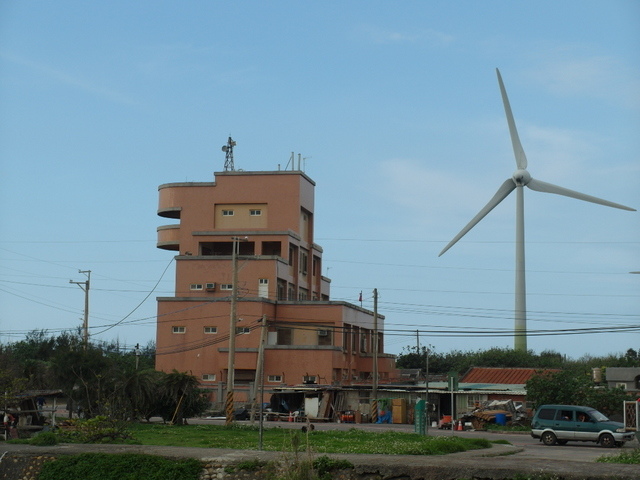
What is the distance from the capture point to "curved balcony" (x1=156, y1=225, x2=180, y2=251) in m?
75.4

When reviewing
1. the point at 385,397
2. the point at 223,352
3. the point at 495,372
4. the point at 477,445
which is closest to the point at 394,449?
the point at 477,445

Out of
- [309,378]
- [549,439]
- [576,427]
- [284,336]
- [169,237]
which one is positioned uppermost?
[169,237]

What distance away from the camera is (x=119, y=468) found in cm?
1998

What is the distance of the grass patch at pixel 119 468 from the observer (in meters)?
19.6

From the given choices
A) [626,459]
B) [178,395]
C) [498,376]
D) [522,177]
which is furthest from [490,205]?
[626,459]

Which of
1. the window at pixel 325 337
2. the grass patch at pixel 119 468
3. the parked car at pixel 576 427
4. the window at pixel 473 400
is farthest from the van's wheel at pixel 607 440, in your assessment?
the window at pixel 325 337

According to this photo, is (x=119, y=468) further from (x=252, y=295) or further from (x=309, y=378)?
(x=252, y=295)

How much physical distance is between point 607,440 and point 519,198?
115 feet

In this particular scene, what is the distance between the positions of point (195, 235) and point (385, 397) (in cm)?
2245

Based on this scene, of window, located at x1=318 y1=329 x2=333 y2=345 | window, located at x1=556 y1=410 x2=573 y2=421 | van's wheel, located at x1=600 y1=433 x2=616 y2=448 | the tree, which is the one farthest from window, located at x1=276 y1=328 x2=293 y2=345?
van's wheel, located at x1=600 y1=433 x2=616 y2=448

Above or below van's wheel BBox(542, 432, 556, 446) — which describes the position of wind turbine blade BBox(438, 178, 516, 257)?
above

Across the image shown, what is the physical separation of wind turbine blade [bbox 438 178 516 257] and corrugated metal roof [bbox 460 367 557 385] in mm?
13123

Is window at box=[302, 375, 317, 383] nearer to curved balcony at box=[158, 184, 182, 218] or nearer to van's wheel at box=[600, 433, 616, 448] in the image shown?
curved balcony at box=[158, 184, 182, 218]

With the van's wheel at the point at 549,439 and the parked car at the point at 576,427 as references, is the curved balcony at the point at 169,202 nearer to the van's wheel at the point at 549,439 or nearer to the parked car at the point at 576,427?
the parked car at the point at 576,427
